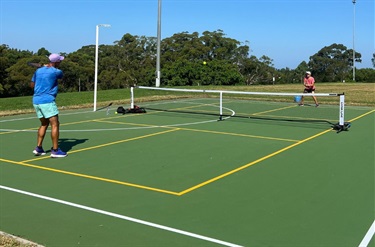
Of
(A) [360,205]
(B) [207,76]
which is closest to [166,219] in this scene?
(A) [360,205]

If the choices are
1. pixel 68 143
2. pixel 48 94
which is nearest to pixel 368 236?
pixel 48 94

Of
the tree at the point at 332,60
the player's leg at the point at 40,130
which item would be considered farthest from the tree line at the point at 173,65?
the player's leg at the point at 40,130

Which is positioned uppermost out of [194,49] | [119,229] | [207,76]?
[194,49]

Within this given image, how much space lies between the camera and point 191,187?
671 centimetres

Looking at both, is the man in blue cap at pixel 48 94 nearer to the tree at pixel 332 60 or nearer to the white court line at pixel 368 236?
the white court line at pixel 368 236

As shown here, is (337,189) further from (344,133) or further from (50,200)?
(344,133)

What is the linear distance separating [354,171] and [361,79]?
57019mm

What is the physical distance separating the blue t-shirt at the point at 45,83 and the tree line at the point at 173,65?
1812 inches

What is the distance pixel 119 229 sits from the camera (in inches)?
195

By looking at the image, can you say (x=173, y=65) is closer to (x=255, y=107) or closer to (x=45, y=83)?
(x=255, y=107)

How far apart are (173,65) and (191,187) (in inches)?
2104

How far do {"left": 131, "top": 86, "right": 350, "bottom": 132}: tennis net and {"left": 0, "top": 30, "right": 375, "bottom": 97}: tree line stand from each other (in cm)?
2984

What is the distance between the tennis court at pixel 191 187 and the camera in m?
4.86

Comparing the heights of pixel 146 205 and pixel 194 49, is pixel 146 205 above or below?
below
